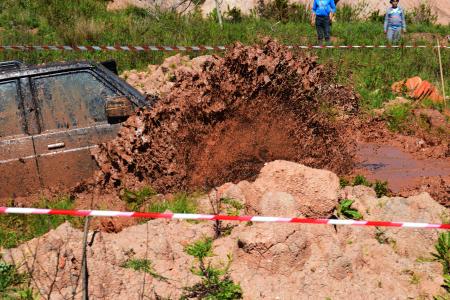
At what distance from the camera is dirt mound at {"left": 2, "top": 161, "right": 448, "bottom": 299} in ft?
15.5

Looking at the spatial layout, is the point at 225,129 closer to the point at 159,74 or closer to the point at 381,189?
the point at 381,189

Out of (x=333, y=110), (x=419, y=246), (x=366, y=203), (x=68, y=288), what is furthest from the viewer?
(x=333, y=110)

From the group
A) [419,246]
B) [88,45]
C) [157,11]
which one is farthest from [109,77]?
[157,11]

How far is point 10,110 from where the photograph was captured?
20.5 feet

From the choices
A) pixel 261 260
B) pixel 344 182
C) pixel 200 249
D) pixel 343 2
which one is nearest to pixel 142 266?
pixel 200 249

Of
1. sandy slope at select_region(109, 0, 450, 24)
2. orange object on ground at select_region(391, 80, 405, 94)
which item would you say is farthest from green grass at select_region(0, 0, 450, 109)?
sandy slope at select_region(109, 0, 450, 24)

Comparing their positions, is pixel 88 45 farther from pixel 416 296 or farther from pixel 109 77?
pixel 416 296

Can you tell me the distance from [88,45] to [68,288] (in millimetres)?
10792

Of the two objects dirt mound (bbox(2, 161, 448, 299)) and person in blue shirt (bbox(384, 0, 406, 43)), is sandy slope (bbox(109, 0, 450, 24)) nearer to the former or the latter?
person in blue shirt (bbox(384, 0, 406, 43))

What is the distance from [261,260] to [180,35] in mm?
11406

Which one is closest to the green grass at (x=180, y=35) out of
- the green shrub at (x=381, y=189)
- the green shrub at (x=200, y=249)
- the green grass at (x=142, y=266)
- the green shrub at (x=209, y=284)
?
the green shrub at (x=381, y=189)

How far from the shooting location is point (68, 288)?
15.4ft

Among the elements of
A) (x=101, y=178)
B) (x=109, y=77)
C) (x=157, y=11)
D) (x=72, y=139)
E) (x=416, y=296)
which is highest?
(x=157, y=11)

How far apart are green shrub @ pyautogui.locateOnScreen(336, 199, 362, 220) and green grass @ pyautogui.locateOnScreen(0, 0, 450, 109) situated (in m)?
5.61
